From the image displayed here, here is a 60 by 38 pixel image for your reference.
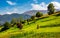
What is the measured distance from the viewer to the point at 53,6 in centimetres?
18512

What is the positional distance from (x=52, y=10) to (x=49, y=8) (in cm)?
593

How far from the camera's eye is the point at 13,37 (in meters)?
52.4

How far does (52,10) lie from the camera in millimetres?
182625

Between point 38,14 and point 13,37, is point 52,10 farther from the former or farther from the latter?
point 13,37

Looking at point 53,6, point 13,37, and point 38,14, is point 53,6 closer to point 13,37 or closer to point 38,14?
point 38,14

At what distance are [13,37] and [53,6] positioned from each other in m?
137

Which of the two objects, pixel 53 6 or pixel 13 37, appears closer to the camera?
pixel 13 37

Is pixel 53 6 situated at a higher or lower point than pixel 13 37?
higher

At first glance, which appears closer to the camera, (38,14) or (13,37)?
(13,37)

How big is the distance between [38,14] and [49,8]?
15772mm

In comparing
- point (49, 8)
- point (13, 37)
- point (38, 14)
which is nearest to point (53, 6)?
point (49, 8)

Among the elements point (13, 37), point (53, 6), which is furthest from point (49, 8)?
point (13, 37)

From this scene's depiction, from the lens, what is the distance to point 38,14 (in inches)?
7087

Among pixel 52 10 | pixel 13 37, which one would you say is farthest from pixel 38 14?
pixel 13 37
